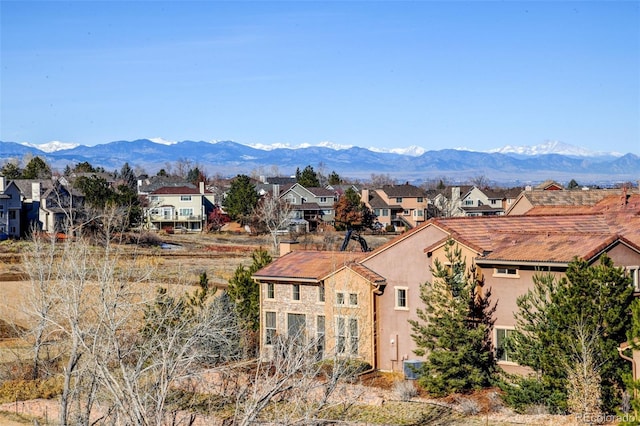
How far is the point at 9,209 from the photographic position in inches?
3211

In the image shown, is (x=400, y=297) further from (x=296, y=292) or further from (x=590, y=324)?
(x=590, y=324)

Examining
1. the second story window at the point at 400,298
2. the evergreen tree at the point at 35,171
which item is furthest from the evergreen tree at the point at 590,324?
the evergreen tree at the point at 35,171

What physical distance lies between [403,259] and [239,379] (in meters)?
7.46

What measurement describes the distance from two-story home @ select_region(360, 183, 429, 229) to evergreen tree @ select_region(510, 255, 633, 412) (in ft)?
265

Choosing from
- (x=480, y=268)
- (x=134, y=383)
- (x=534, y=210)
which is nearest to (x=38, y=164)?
(x=534, y=210)

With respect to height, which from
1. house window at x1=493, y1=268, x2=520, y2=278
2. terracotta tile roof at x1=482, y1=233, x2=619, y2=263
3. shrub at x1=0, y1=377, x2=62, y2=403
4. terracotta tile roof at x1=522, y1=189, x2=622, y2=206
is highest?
terracotta tile roof at x1=522, y1=189, x2=622, y2=206

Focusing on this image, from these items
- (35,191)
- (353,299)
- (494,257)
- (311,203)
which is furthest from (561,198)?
(311,203)

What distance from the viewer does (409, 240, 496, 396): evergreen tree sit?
3027 cm

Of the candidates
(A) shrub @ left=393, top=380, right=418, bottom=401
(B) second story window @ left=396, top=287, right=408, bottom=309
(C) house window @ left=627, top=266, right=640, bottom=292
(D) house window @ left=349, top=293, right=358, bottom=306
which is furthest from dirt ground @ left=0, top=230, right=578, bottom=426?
(C) house window @ left=627, top=266, right=640, bottom=292

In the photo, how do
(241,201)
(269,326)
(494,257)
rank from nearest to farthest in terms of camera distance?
(494,257)
(269,326)
(241,201)

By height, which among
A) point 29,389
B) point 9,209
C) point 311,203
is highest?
point 9,209

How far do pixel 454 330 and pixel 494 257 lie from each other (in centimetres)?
283

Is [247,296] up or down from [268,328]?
up

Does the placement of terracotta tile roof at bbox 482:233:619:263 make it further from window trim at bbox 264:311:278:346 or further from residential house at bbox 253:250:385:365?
window trim at bbox 264:311:278:346
